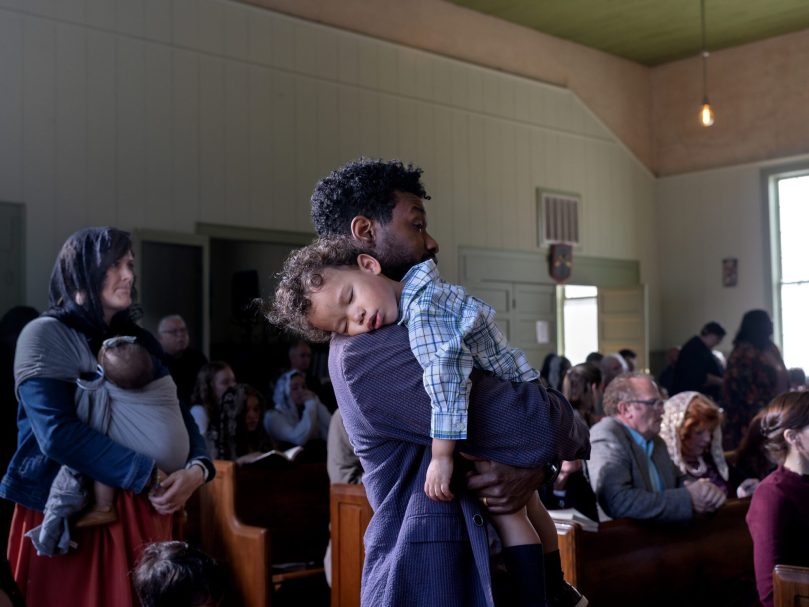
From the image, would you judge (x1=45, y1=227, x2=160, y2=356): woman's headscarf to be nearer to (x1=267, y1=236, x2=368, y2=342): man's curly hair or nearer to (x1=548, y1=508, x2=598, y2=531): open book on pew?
(x1=267, y1=236, x2=368, y2=342): man's curly hair

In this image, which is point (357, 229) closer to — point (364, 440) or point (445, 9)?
point (364, 440)

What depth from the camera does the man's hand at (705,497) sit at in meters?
3.98

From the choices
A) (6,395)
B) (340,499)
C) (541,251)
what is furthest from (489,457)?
(541,251)

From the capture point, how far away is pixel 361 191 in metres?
1.85

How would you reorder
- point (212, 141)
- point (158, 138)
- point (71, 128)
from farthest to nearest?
point (212, 141)
point (158, 138)
point (71, 128)

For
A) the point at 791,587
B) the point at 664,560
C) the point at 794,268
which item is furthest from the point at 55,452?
the point at 794,268

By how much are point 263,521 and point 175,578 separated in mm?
2512

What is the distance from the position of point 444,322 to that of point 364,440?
252 mm

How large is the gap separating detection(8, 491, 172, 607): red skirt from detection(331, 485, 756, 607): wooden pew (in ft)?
4.58

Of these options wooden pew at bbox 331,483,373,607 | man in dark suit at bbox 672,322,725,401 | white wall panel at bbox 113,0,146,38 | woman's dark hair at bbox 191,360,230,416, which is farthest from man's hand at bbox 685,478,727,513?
white wall panel at bbox 113,0,146,38

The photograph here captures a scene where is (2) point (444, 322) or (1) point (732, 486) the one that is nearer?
(2) point (444, 322)

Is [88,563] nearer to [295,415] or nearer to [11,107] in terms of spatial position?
[295,415]

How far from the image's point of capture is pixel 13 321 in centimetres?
629

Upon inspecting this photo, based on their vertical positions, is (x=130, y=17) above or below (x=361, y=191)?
above
